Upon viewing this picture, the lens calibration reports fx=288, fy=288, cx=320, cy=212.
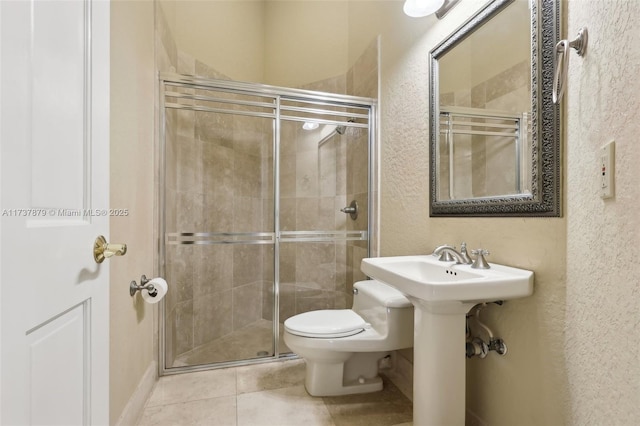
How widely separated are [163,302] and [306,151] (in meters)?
1.43

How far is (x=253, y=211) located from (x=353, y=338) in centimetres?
118

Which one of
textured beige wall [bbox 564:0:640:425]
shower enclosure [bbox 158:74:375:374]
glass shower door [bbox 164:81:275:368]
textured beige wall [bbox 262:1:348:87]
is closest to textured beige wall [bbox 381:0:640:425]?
textured beige wall [bbox 564:0:640:425]

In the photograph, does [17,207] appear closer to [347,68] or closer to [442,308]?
[442,308]

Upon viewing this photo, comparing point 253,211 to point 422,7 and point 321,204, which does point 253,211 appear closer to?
point 321,204

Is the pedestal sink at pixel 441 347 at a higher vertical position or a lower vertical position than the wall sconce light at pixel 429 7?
lower

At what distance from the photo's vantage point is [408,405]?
156 centimetres

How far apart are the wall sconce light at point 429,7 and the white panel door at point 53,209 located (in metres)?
1.35

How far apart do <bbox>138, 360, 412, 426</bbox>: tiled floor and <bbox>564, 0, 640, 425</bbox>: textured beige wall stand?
0.91 m

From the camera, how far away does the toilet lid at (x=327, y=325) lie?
147cm

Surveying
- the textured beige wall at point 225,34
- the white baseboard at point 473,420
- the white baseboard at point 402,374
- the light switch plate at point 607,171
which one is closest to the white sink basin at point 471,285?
the light switch plate at point 607,171

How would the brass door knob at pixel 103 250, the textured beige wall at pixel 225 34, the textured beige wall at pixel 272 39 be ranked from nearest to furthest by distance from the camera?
the brass door knob at pixel 103 250, the textured beige wall at pixel 225 34, the textured beige wall at pixel 272 39

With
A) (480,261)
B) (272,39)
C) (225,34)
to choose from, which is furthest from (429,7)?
(272,39)

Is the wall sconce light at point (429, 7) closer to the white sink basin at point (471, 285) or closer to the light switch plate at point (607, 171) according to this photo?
the light switch plate at point (607, 171)

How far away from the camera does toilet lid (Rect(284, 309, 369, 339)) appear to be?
57.9 inches
